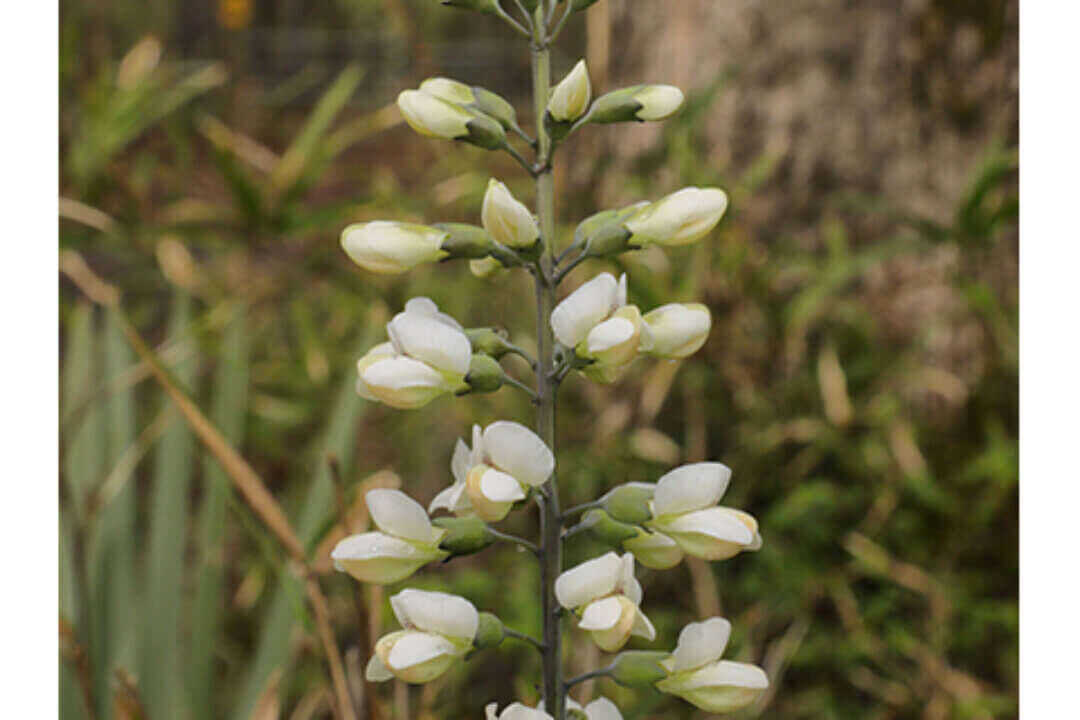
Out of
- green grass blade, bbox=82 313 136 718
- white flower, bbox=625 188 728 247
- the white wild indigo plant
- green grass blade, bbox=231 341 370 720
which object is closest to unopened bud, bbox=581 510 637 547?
the white wild indigo plant

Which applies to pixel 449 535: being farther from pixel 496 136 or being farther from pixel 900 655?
pixel 900 655

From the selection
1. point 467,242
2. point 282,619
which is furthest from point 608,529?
Result: point 282,619

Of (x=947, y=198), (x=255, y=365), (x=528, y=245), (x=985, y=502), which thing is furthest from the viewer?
(x=255, y=365)

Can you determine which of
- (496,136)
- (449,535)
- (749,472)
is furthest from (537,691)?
(749,472)

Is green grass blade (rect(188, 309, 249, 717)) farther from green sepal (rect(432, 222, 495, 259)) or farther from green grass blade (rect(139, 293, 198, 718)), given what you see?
green sepal (rect(432, 222, 495, 259))

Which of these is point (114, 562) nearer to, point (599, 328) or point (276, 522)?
point (276, 522)


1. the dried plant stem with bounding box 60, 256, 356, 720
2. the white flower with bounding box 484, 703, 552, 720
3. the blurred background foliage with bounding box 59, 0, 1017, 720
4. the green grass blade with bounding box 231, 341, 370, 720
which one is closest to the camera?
the white flower with bounding box 484, 703, 552, 720
